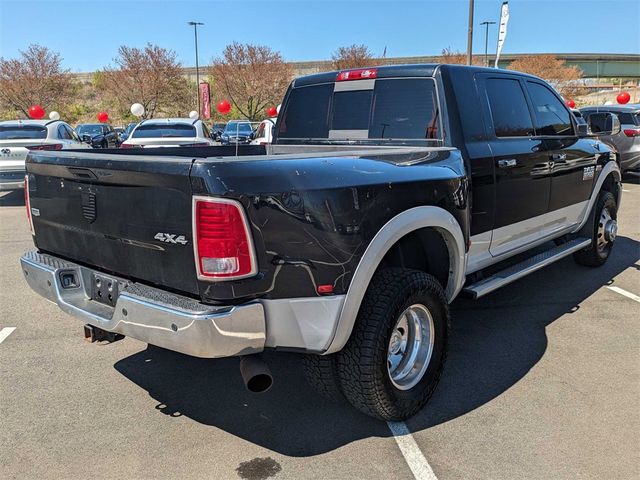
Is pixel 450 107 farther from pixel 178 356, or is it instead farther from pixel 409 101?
pixel 178 356

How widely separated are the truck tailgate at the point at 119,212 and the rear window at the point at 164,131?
29.0ft

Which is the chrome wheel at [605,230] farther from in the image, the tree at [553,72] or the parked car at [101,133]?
the tree at [553,72]

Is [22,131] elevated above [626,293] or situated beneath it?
elevated above

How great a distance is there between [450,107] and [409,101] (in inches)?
12.6

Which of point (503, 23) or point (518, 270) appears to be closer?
point (518, 270)

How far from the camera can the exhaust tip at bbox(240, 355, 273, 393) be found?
2527mm

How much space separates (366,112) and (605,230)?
3.44m

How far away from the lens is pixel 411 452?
110 inches

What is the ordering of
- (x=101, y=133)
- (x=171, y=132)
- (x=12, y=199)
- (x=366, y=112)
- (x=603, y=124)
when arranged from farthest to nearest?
(x=101, y=133) → (x=12, y=199) → (x=171, y=132) → (x=603, y=124) → (x=366, y=112)

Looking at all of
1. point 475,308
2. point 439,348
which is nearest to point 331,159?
point 439,348

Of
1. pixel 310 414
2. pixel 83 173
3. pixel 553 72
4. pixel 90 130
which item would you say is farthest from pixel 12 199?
pixel 553 72

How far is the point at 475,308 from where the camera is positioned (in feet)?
16.2

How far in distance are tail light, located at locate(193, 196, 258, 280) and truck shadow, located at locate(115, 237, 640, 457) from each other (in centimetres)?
111

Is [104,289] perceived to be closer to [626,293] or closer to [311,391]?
[311,391]
